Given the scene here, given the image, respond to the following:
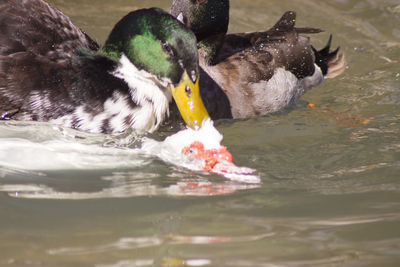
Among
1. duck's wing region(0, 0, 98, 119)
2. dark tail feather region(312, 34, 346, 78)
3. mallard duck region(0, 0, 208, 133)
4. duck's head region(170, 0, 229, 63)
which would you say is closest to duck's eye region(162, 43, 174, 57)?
mallard duck region(0, 0, 208, 133)

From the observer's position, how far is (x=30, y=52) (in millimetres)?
4371

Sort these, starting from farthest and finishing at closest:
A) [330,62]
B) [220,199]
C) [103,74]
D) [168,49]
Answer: [330,62] < [103,74] < [168,49] < [220,199]

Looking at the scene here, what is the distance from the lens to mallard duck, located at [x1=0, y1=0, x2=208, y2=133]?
4.23 metres

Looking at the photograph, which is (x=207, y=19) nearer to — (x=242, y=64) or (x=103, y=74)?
(x=242, y=64)

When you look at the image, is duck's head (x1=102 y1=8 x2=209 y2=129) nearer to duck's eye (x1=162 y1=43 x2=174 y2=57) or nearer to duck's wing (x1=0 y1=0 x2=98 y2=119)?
duck's eye (x1=162 y1=43 x2=174 y2=57)

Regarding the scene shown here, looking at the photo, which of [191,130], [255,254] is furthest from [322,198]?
[191,130]

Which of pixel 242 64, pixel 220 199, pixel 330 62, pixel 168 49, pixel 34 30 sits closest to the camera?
pixel 220 199

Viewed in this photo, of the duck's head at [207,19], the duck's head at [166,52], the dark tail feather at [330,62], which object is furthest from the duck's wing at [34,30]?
the dark tail feather at [330,62]

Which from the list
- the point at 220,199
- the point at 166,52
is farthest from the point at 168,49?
the point at 220,199

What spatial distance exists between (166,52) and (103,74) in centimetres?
50

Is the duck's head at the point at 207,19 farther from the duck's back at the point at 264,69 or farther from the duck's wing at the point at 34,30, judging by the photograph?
the duck's wing at the point at 34,30

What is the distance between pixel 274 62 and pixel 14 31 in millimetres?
2547

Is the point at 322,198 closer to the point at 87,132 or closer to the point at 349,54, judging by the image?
the point at 87,132

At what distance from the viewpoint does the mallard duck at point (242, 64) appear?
18.2ft
